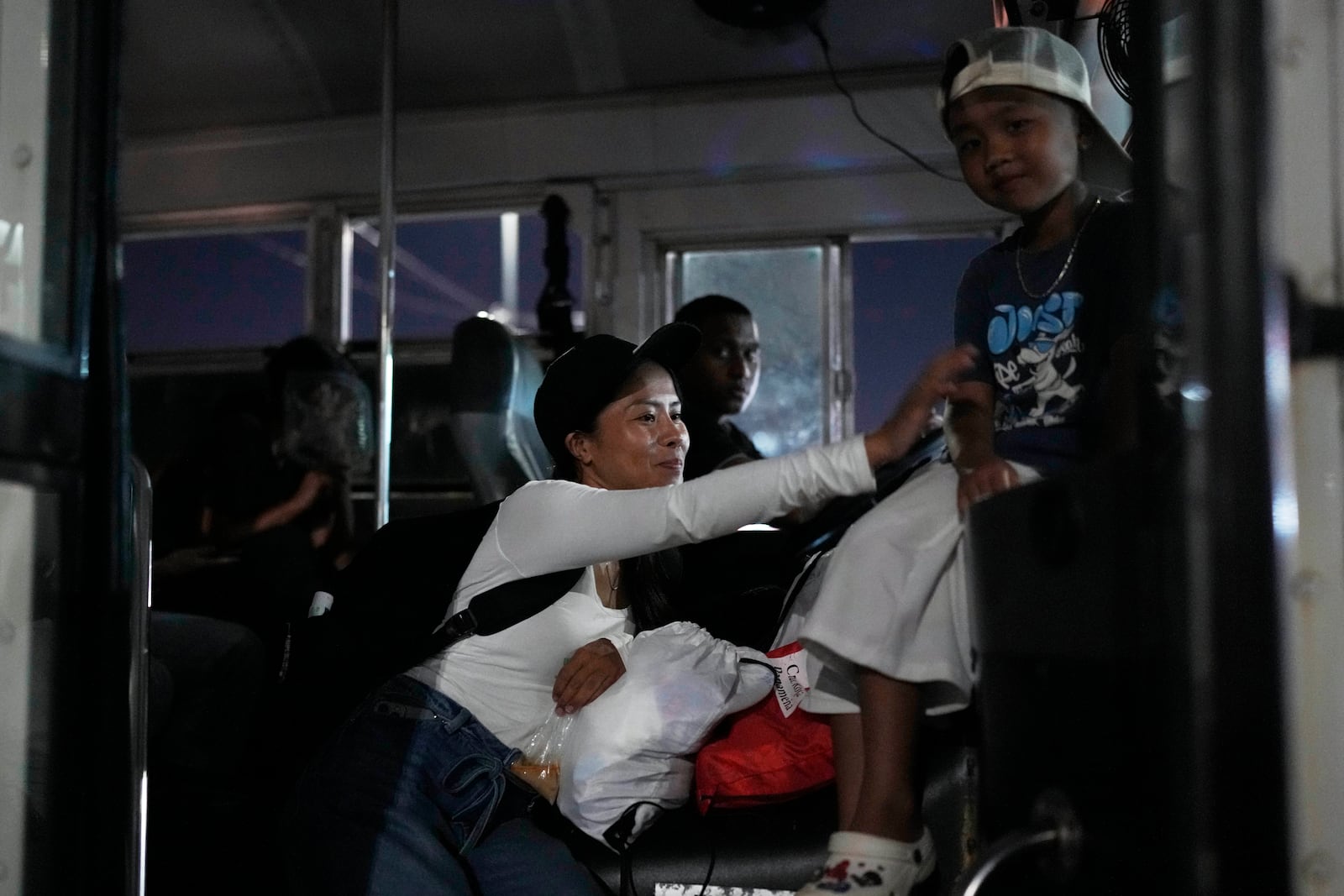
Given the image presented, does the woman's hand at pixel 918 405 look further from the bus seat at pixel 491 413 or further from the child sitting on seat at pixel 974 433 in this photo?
the bus seat at pixel 491 413

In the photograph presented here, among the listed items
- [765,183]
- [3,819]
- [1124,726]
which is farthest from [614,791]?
[765,183]

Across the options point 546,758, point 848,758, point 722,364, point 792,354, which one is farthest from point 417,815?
point 792,354

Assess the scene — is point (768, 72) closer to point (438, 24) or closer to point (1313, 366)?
point (438, 24)

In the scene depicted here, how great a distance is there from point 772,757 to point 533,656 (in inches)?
15.0

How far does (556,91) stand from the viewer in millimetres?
4008

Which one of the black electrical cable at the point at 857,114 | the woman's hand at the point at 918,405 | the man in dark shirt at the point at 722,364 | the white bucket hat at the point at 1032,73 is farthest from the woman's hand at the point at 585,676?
the black electrical cable at the point at 857,114

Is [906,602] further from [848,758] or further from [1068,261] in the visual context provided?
[1068,261]

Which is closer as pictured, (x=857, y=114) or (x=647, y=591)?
(x=647, y=591)

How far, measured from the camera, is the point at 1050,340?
1.43m

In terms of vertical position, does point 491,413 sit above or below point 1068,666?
above

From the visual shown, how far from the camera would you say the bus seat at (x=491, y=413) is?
282 centimetres

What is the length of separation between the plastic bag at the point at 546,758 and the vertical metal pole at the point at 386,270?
123 cm

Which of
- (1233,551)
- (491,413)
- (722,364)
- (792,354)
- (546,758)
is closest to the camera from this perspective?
(1233,551)

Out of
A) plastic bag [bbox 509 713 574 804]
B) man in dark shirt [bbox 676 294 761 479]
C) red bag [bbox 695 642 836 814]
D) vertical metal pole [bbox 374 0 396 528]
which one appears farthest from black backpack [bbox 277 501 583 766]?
man in dark shirt [bbox 676 294 761 479]
